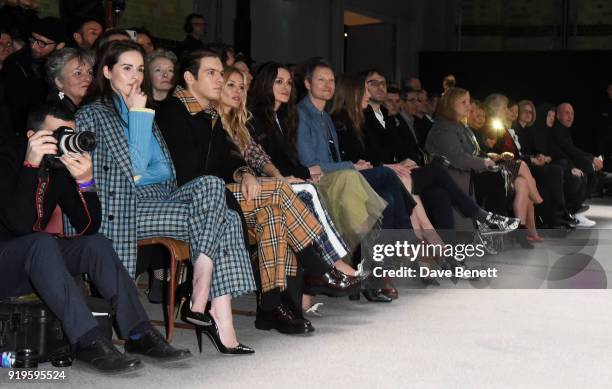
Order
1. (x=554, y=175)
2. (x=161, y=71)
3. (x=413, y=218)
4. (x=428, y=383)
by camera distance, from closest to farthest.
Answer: (x=428, y=383), (x=161, y=71), (x=413, y=218), (x=554, y=175)

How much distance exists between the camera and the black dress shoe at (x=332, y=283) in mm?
4363

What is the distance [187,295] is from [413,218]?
2184mm

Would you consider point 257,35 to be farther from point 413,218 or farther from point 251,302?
point 251,302

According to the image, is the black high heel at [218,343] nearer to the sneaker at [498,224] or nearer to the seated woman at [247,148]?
the seated woman at [247,148]

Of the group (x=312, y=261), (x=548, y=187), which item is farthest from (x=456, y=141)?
(x=312, y=261)

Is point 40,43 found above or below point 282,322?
above

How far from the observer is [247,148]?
4.66 m

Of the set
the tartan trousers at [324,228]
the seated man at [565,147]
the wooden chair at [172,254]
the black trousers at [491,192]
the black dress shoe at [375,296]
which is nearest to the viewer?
the wooden chair at [172,254]

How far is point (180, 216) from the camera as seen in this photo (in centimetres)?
362

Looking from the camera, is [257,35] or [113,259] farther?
[257,35]

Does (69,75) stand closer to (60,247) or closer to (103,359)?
(60,247)

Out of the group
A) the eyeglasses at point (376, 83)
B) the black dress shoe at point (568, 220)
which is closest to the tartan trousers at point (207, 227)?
the eyeglasses at point (376, 83)

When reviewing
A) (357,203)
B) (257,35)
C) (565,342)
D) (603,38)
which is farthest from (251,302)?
(603,38)

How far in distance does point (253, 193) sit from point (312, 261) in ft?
1.36
